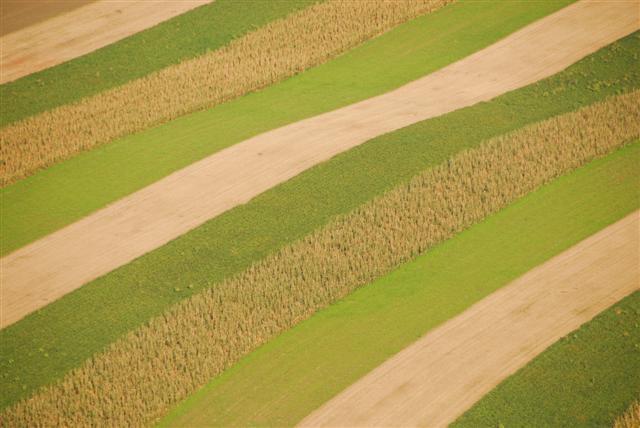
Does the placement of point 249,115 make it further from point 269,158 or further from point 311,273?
point 311,273

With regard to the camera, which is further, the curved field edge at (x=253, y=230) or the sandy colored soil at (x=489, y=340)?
the curved field edge at (x=253, y=230)

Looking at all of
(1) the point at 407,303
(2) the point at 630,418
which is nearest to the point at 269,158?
(1) the point at 407,303

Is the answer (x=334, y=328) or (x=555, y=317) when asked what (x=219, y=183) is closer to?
(x=334, y=328)

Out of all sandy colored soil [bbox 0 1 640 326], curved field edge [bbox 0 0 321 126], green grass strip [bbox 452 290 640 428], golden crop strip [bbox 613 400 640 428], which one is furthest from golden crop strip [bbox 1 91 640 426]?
curved field edge [bbox 0 0 321 126]

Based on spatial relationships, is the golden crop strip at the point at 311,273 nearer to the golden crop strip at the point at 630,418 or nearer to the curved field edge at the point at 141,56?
the golden crop strip at the point at 630,418

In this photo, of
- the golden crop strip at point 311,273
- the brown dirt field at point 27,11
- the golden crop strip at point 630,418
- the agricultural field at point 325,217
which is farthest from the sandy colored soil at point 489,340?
the brown dirt field at point 27,11

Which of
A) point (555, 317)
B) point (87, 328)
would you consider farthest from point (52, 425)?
point (555, 317)

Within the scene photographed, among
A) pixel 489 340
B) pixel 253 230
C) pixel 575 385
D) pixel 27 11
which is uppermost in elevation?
pixel 27 11
